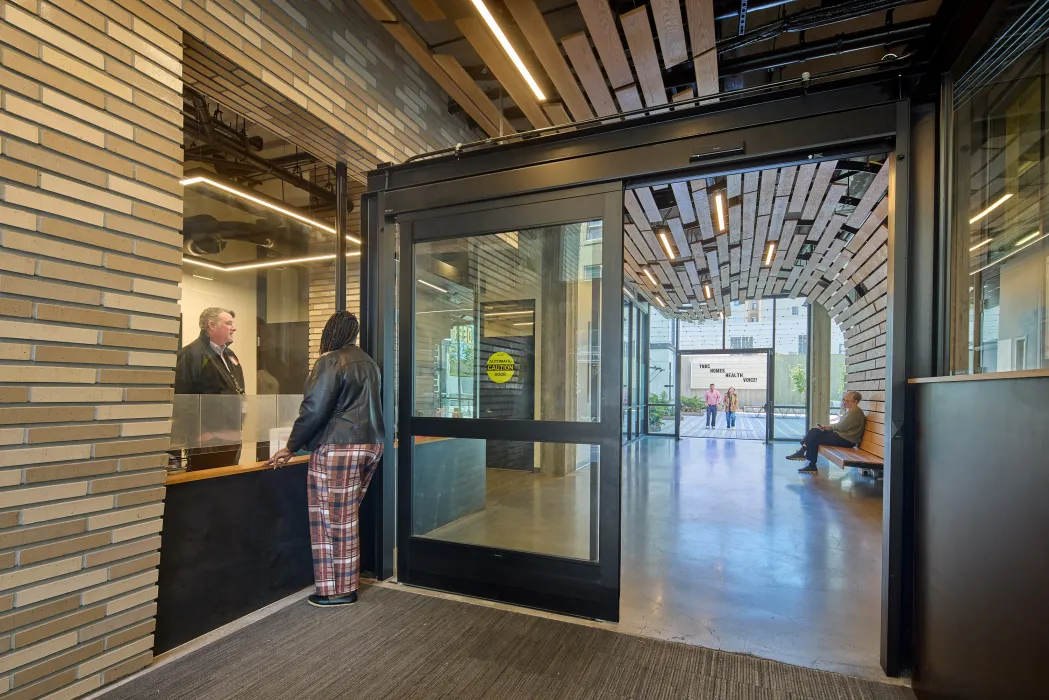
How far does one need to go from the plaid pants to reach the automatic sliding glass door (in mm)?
422

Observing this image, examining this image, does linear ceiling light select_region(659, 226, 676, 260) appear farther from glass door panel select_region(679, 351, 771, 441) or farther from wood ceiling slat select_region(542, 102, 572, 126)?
glass door panel select_region(679, 351, 771, 441)

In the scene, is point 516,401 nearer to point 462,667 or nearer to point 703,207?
point 462,667

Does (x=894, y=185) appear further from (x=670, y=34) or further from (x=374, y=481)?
(x=374, y=481)

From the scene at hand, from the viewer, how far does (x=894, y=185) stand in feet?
7.46

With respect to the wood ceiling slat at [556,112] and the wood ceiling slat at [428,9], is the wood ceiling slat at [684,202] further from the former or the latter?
the wood ceiling slat at [428,9]

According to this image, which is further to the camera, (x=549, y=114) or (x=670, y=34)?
(x=549, y=114)

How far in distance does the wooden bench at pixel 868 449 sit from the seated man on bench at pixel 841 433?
0.32 ft

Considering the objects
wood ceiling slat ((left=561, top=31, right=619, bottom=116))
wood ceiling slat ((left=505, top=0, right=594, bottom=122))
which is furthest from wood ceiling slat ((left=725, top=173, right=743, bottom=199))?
wood ceiling slat ((left=505, top=0, right=594, bottom=122))

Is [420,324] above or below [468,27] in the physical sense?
below

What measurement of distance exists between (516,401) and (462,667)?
1368 millimetres

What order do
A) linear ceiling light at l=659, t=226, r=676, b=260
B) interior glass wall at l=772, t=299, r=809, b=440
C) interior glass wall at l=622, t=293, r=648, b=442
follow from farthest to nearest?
interior glass wall at l=772, t=299, r=809, b=440 < interior glass wall at l=622, t=293, r=648, b=442 < linear ceiling light at l=659, t=226, r=676, b=260

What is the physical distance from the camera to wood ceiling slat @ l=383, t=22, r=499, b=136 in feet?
10.7

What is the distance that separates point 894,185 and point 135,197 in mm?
3386

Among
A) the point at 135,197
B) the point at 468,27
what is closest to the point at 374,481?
the point at 135,197
